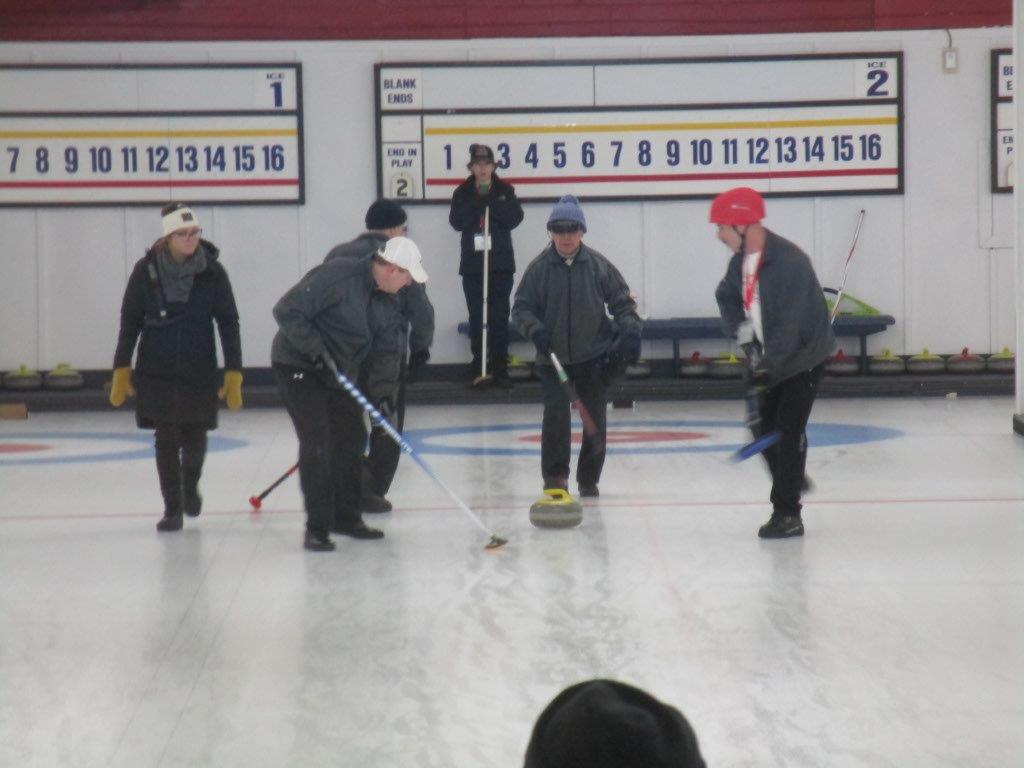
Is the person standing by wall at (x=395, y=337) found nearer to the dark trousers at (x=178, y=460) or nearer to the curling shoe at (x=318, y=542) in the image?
the curling shoe at (x=318, y=542)

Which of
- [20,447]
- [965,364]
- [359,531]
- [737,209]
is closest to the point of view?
[737,209]

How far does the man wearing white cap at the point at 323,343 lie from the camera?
6.50m

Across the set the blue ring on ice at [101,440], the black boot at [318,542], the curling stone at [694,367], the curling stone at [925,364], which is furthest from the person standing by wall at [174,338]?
the curling stone at [925,364]

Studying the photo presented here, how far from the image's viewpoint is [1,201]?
44.1 ft

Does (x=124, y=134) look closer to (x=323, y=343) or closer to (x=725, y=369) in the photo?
(x=725, y=369)

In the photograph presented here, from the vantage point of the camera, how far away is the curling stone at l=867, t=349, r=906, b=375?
13.5 meters

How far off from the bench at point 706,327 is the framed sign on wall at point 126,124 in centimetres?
253

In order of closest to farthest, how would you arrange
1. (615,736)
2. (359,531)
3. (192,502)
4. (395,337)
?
1. (615,736)
2. (359,531)
3. (395,337)
4. (192,502)

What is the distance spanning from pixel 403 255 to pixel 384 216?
0.93m

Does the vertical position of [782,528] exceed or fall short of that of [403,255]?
it falls short

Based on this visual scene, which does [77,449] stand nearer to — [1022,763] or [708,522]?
[708,522]

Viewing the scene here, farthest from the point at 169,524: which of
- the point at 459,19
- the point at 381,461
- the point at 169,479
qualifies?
the point at 459,19

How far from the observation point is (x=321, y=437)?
659cm

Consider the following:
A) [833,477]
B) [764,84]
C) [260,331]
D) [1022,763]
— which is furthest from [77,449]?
[1022,763]
